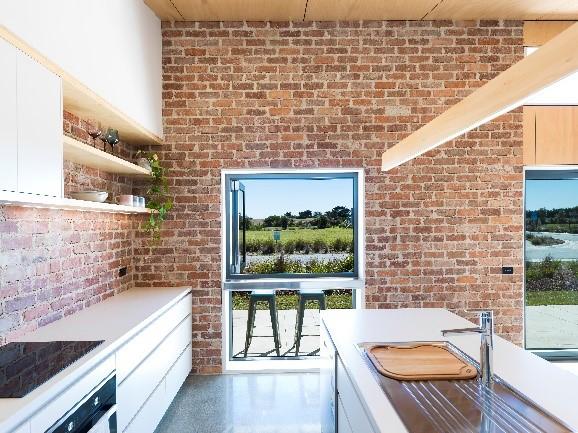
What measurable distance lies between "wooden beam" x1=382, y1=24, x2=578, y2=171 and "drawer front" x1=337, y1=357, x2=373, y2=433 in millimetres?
1138

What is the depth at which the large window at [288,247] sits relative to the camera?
4.78 metres

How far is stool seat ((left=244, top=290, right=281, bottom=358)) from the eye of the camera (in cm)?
463

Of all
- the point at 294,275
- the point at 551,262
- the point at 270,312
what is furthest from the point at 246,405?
the point at 551,262

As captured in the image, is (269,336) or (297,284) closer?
(297,284)

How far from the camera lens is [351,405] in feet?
6.85

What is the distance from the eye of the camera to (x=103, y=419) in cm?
224

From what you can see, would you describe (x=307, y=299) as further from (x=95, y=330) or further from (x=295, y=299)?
(x=95, y=330)

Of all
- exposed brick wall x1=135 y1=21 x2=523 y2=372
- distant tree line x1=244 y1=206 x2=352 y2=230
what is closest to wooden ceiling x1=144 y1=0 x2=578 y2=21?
exposed brick wall x1=135 y1=21 x2=523 y2=372

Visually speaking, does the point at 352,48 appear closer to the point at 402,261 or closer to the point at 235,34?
the point at 235,34

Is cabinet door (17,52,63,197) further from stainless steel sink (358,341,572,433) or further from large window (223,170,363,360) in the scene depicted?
large window (223,170,363,360)

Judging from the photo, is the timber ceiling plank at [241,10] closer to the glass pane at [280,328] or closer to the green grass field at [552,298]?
the glass pane at [280,328]

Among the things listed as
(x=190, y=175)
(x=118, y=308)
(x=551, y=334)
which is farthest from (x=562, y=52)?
(x=551, y=334)

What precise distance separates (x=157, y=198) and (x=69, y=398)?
109 inches

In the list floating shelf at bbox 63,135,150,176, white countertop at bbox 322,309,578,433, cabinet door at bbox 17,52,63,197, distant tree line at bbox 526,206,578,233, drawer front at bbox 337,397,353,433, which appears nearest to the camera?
white countertop at bbox 322,309,578,433
